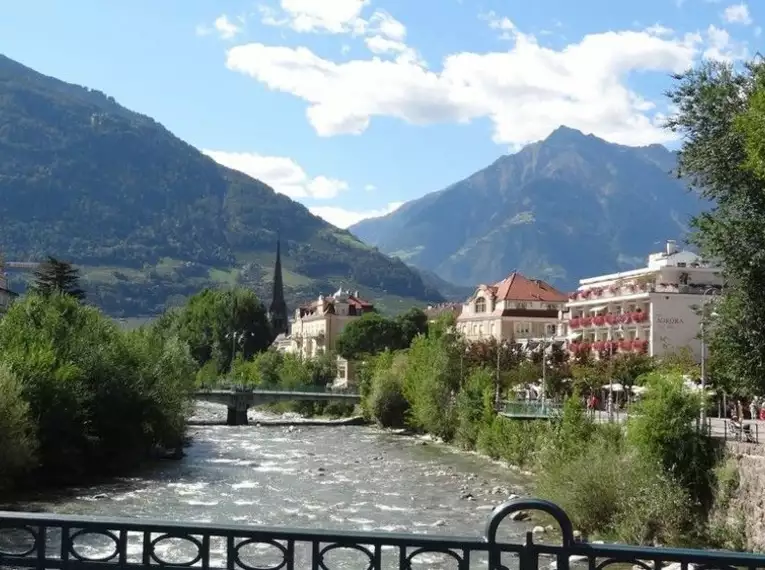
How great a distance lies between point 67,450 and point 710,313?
29461mm

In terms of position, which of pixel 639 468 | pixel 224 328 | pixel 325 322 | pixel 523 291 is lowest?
pixel 639 468

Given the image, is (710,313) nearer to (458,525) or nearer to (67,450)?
(458,525)

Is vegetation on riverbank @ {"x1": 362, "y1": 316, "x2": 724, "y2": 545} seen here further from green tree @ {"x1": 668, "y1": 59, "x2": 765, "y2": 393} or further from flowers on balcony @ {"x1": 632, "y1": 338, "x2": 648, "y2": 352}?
flowers on balcony @ {"x1": 632, "y1": 338, "x2": 648, "y2": 352}

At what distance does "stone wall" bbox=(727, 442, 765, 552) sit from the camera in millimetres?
26844

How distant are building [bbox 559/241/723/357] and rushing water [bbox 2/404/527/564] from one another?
19578 mm

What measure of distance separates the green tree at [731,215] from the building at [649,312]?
1503 inches

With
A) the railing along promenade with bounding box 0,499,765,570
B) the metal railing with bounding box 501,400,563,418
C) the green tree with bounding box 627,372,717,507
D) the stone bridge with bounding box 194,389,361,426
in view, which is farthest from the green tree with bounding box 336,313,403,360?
the railing along promenade with bounding box 0,499,765,570

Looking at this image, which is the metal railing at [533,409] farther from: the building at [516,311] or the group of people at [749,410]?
the building at [516,311]

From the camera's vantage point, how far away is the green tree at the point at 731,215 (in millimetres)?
28609

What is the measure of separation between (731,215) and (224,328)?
129 meters

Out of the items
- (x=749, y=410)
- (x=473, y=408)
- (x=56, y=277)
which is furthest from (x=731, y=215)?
(x=56, y=277)

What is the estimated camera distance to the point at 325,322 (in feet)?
514

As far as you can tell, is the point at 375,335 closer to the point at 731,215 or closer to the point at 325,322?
the point at 325,322

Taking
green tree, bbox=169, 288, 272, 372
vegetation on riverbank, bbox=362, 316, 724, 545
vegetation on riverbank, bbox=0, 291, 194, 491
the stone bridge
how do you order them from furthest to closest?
green tree, bbox=169, 288, 272, 372
the stone bridge
vegetation on riverbank, bbox=0, 291, 194, 491
vegetation on riverbank, bbox=362, 316, 724, 545
